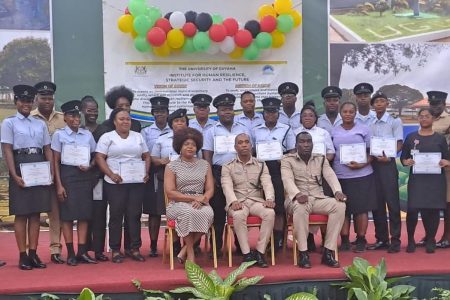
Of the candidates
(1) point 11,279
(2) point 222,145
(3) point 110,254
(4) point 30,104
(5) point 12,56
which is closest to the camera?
(1) point 11,279

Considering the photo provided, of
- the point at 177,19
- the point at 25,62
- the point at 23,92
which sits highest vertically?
the point at 177,19

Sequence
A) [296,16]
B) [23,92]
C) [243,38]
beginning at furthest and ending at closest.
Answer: [296,16], [243,38], [23,92]

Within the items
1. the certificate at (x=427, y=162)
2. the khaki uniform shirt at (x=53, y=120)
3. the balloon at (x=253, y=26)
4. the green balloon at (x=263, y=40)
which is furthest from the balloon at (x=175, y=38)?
the certificate at (x=427, y=162)

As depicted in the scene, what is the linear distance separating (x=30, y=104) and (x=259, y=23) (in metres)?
3.24

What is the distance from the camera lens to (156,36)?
711 centimetres

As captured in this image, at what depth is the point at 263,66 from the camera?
25.3ft

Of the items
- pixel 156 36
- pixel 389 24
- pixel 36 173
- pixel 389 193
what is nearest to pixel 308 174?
pixel 389 193

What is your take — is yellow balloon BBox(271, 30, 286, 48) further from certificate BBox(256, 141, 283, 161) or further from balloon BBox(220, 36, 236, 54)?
certificate BBox(256, 141, 283, 161)

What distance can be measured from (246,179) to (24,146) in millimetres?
1905

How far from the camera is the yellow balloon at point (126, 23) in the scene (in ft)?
23.7

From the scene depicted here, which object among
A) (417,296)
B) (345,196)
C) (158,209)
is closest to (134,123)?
(158,209)

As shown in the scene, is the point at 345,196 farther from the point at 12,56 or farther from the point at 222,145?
the point at 12,56

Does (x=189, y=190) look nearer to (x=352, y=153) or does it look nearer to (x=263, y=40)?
(x=352, y=153)

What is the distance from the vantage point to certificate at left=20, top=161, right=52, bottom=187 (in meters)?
5.13
